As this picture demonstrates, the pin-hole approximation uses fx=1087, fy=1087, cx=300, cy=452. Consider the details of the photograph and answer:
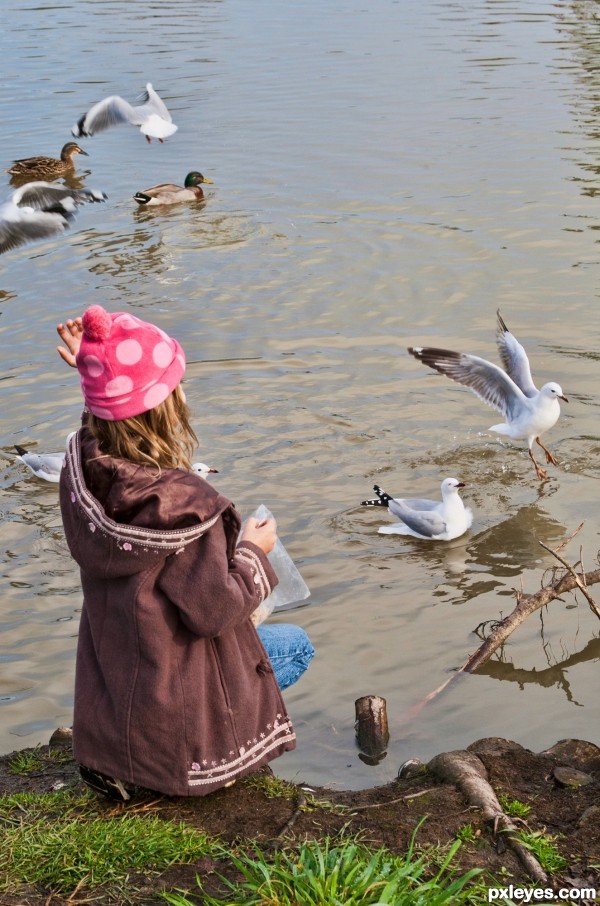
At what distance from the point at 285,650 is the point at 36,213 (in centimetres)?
372

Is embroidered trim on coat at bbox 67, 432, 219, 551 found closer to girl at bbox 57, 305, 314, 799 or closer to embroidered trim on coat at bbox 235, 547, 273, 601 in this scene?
girl at bbox 57, 305, 314, 799

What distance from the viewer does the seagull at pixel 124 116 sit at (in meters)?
14.1

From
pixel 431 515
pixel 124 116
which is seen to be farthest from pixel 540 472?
pixel 124 116

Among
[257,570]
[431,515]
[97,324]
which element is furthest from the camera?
[431,515]

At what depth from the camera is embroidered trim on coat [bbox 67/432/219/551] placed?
2979 millimetres

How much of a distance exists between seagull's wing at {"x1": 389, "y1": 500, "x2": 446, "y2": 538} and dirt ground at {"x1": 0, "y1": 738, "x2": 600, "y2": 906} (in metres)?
2.52

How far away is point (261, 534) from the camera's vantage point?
11.2ft

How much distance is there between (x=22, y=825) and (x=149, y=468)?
118 cm

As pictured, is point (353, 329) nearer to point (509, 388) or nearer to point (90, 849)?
point (509, 388)

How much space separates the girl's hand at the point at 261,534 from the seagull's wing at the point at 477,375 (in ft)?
14.0

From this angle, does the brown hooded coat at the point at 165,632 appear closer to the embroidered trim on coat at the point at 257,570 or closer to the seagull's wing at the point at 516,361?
the embroidered trim on coat at the point at 257,570

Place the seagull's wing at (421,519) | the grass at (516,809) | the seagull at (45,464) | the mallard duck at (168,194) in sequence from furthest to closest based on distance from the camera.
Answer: the mallard duck at (168,194) → the seagull at (45,464) → the seagull's wing at (421,519) → the grass at (516,809)

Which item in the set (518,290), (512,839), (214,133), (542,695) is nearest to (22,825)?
(512,839)

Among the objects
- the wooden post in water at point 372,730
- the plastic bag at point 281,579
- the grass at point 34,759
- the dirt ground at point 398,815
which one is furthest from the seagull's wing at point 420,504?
the grass at point 34,759
